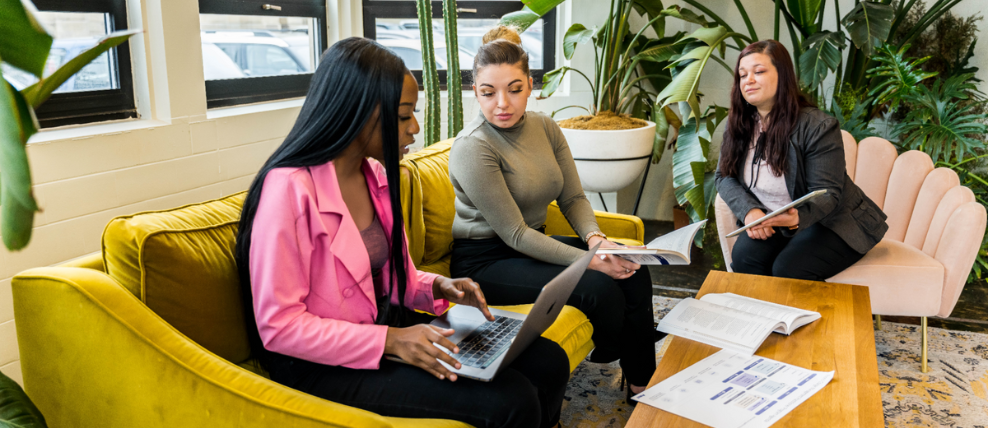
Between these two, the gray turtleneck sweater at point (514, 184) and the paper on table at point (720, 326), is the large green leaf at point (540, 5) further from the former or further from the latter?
the paper on table at point (720, 326)

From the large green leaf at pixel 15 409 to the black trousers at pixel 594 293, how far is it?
1292mm

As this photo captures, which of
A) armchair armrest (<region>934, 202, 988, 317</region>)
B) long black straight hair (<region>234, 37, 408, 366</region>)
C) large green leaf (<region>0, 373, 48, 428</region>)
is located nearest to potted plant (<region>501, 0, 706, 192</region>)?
armchair armrest (<region>934, 202, 988, 317</region>)

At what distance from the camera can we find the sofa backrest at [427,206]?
2084 millimetres

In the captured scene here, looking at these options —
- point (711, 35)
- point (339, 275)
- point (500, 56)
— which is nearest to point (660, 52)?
point (711, 35)

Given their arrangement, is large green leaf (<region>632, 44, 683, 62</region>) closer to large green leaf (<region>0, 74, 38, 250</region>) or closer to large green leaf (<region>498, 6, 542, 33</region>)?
large green leaf (<region>498, 6, 542, 33</region>)

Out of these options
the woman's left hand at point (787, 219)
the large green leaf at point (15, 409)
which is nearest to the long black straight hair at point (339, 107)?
the large green leaf at point (15, 409)

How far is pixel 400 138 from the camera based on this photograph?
133 cm

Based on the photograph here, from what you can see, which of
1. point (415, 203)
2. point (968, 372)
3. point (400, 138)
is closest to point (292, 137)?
point (400, 138)

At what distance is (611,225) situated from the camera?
8.23ft

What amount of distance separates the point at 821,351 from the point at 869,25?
2.12m

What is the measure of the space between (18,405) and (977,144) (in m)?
3.69

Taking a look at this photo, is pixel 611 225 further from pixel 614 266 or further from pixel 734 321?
pixel 734 321

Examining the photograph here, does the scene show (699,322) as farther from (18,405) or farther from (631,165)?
(631,165)

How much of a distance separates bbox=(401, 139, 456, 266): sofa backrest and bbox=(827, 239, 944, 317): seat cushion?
143 cm
